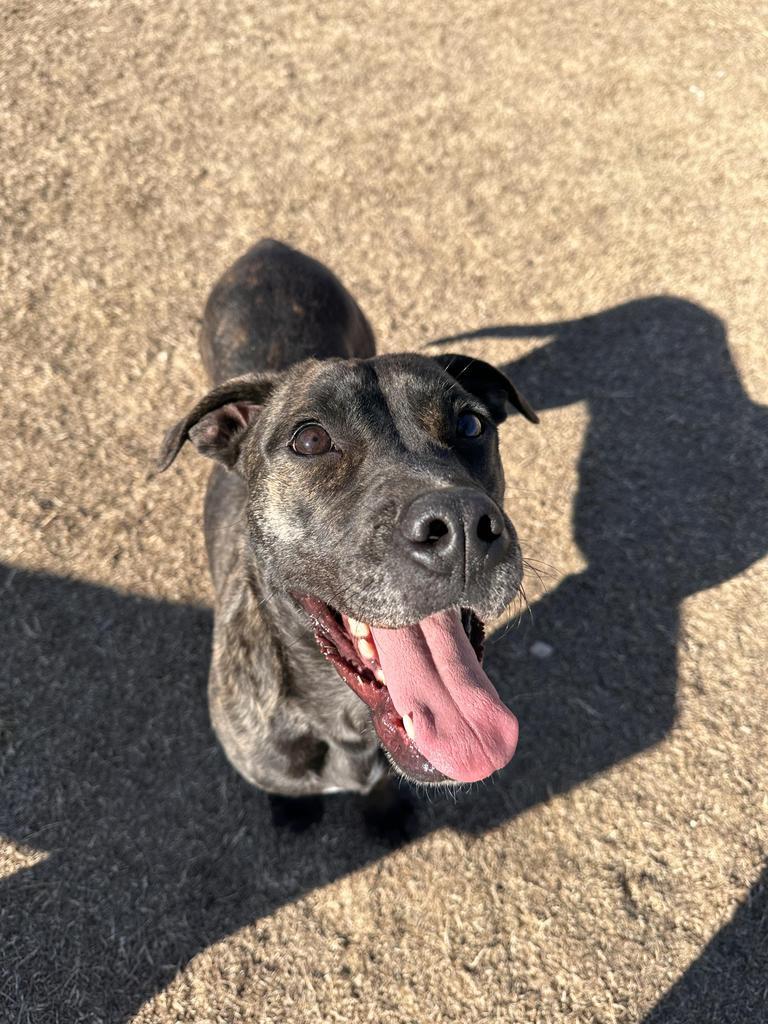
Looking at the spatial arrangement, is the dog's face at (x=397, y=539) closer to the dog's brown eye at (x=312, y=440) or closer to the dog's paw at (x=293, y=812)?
the dog's brown eye at (x=312, y=440)

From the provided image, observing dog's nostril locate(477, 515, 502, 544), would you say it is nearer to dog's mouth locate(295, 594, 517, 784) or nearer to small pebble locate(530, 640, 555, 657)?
dog's mouth locate(295, 594, 517, 784)

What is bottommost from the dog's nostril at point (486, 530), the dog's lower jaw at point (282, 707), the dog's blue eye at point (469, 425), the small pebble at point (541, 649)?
the small pebble at point (541, 649)

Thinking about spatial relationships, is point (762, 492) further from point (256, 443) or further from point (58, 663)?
point (58, 663)

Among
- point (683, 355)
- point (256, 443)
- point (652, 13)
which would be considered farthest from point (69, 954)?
point (652, 13)

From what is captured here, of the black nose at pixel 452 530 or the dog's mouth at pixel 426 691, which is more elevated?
the black nose at pixel 452 530

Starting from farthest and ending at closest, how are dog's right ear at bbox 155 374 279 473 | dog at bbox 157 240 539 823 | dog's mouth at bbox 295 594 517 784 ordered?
dog's right ear at bbox 155 374 279 473 < dog's mouth at bbox 295 594 517 784 < dog at bbox 157 240 539 823

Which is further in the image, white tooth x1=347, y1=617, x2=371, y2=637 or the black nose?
white tooth x1=347, y1=617, x2=371, y2=637

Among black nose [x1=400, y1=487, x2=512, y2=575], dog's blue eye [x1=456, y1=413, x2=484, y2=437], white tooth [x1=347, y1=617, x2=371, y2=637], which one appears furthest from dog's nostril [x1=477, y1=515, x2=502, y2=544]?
dog's blue eye [x1=456, y1=413, x2=484, y2=437]

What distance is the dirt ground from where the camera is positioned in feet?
13.7

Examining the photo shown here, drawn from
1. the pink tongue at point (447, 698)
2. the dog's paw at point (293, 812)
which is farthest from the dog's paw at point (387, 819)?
the pink tongue at point (447, 698)

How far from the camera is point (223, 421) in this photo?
368 cm

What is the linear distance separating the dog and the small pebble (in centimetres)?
178

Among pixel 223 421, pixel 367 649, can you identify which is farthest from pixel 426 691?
pixel 223 421

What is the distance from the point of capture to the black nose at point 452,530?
7.62ft
